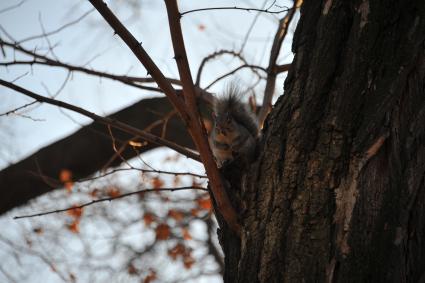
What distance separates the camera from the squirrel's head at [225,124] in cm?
345

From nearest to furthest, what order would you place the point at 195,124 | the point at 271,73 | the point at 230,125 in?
the point at 195,124 → the point at 271,73 → the point at 230,125

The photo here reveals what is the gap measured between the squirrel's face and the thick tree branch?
4.54ft

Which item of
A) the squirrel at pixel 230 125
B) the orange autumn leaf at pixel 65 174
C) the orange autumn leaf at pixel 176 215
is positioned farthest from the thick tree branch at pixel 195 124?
the orange autumn leaf at pixel 176 215

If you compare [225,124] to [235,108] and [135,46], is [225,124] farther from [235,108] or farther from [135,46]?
[135,46]

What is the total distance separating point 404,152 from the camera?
1.77m

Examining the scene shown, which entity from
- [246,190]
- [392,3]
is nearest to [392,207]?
[246,190]

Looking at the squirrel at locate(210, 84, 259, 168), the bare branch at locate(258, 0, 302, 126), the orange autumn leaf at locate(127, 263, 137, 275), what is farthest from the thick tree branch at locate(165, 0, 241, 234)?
the orange autumn leaf at locate(127, 263, 137, 275)

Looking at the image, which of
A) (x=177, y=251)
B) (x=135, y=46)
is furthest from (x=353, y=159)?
(x=177, y=251)

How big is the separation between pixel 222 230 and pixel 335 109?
0.68 m

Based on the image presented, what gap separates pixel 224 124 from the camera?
3.51m

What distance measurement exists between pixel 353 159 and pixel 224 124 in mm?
1784

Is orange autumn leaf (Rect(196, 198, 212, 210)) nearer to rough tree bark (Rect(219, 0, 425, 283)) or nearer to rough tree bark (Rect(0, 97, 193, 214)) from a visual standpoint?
rough tree bark (Rect(0, 97, 193, 214))

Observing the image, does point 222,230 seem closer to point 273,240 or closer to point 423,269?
point 273,240

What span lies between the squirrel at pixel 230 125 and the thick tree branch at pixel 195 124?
1151 millimetres
